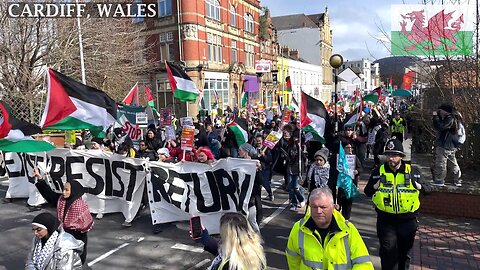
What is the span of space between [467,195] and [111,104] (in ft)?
23.3

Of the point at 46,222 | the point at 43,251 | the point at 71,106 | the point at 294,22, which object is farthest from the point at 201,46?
the point at 294,22

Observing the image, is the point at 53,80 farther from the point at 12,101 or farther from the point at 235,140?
the point at 12,101

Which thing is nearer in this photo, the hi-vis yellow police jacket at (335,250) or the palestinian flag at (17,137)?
the hi-vis yellow police jacket at (335,250)

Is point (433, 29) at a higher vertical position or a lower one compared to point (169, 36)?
lower

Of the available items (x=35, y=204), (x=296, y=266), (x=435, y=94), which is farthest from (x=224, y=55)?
(x=296, y=266)

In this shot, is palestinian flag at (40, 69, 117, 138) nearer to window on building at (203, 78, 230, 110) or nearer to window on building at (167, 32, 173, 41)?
window on building at (203, 78, 230, 110)

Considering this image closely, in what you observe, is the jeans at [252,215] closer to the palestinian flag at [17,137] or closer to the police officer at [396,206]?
the police officer at [396,206]

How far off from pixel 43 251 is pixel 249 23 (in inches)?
1748

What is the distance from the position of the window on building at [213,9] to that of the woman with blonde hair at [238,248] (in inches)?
1378

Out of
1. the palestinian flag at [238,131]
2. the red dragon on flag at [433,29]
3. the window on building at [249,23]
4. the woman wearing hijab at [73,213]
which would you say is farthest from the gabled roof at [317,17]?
the woman wearing hijab at [73,213]

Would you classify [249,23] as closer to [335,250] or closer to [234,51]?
[234,51]

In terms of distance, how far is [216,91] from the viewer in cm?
3722

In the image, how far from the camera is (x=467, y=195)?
7.38 m

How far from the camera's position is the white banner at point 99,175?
305 inches
